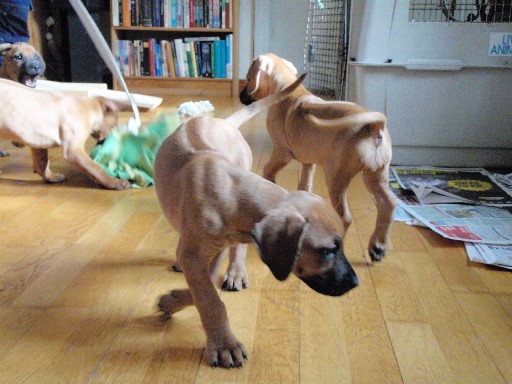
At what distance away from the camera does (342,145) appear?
1.52m

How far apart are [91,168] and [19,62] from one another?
3.64 ft

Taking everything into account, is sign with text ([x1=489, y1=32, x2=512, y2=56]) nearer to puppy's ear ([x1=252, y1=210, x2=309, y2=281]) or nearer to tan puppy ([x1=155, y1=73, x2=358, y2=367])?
tan puppy ([x1=155, y1=73, x2=358, y2=367])

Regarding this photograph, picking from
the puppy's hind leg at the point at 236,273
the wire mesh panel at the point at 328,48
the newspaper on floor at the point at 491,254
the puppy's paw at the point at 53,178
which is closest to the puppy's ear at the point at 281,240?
the puppy's hind leg at the point at 236,273

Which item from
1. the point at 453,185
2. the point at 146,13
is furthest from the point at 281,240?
the point at 146,13

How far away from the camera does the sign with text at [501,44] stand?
2375mm

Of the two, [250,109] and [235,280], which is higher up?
[250,109]

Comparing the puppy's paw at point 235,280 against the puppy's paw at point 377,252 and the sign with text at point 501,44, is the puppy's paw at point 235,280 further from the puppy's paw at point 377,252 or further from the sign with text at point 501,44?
the sign with text at point 501,44

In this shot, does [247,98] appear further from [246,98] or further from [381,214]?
[381,214]

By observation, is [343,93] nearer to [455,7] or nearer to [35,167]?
[455,7]

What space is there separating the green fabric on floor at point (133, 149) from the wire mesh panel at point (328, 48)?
115 cm

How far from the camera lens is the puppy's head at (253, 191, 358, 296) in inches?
35.5

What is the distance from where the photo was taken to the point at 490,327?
125 centimetres

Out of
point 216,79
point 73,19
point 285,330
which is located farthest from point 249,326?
point 73,19

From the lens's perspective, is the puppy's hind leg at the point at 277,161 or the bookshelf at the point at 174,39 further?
the bookshelf at the point at 174,39
